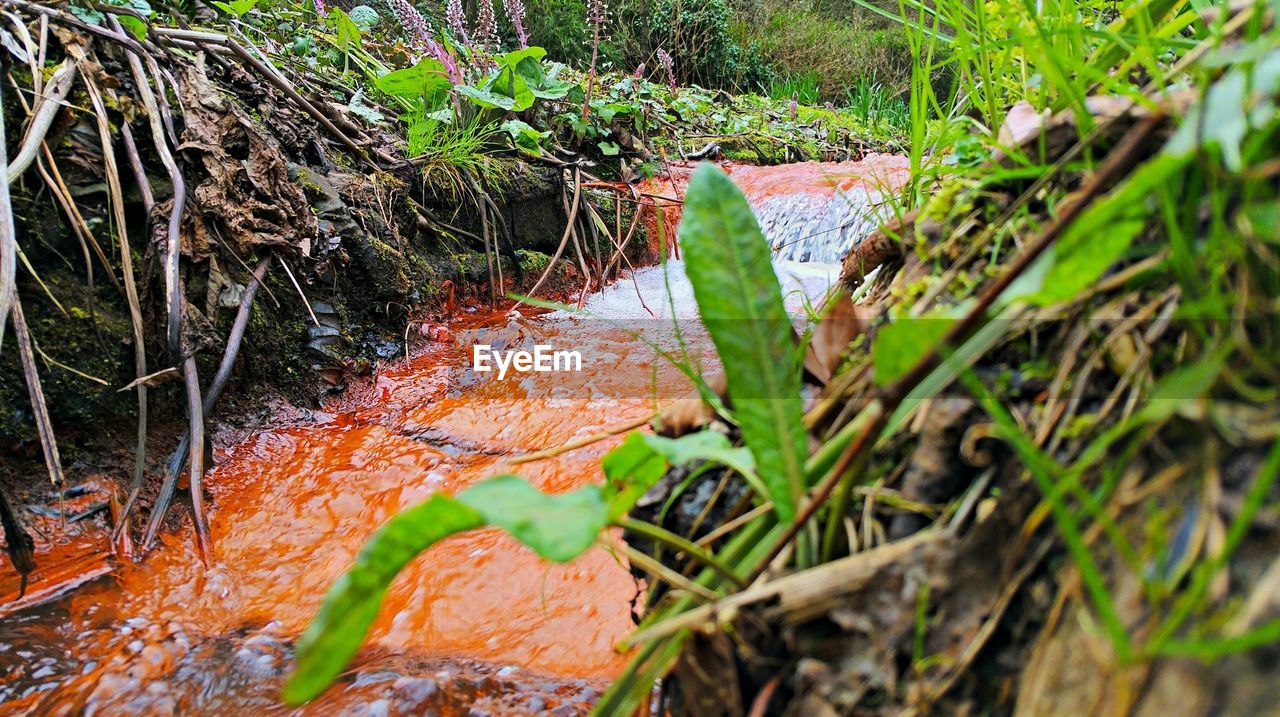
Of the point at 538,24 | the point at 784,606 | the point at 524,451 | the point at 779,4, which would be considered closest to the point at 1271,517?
the point at 784,606

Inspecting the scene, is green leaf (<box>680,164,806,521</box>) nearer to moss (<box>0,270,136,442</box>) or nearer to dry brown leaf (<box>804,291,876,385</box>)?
dry brown leaf (<box>804,291,876,385</box>)

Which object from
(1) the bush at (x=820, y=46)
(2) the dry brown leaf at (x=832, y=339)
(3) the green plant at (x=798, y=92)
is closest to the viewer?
(2) the dry brown leaf at (x=832, y=339)

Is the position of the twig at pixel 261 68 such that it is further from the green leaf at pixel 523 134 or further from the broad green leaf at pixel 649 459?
the broad green leaf at pixel 649 459

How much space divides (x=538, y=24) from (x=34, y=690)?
8620mm

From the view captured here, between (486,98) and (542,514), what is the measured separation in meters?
2.83

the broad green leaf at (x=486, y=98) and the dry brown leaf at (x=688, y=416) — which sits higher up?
the broad green leaf at (x=486, y=98)

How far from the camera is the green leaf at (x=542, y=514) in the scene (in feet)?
1.22

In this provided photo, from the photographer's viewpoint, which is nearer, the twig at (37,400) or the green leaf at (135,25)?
the twig at (37,400)

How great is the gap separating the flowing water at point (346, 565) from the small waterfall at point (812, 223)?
195cm

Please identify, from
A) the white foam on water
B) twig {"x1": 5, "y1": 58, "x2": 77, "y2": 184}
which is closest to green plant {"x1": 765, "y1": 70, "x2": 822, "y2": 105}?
the white foam on water

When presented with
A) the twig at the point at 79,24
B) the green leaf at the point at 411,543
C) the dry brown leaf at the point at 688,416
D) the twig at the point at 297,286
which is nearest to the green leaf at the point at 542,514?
the green leaf at the point at 411,543

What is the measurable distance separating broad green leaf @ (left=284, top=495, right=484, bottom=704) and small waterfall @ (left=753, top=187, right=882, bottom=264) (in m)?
3.50

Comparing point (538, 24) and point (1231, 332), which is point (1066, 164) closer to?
point (1231, 332)

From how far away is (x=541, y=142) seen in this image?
3322 mm
